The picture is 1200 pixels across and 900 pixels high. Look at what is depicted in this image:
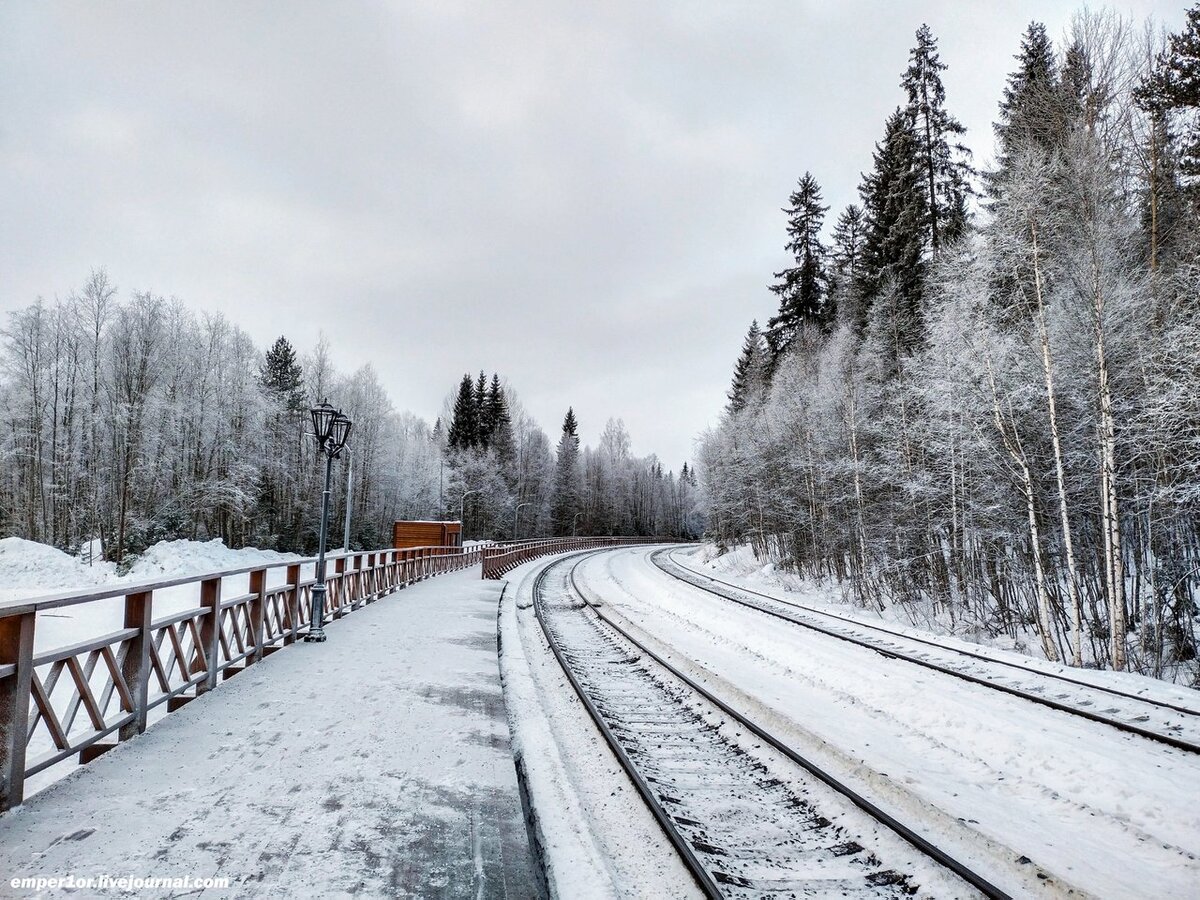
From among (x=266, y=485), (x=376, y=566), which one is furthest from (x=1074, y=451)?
(x=266, y=485)

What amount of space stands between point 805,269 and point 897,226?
1044 cm

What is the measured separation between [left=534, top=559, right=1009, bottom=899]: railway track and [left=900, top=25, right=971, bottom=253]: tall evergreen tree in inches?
889

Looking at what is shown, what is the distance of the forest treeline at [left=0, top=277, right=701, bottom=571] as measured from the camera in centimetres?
2830

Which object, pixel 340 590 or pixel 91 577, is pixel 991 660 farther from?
pixel 91 577

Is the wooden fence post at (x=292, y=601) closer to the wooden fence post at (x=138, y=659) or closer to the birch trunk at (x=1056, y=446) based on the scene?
the wooden fence post at (x=138, y=659)

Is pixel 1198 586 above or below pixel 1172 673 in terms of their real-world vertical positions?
above

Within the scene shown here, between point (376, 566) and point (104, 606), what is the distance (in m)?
10.5

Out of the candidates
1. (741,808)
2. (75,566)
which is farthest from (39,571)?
(741,808)

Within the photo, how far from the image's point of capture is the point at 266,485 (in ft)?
135

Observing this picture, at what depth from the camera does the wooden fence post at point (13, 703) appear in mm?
3596

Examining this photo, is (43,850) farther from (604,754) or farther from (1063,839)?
(1063,839)

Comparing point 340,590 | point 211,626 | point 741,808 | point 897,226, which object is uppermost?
point 897,226

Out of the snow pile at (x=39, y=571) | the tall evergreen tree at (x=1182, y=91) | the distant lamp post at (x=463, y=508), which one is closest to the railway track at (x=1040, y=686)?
the tall evergreen tree at (x=1182, y=91)

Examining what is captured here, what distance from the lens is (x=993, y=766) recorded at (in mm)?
5469
